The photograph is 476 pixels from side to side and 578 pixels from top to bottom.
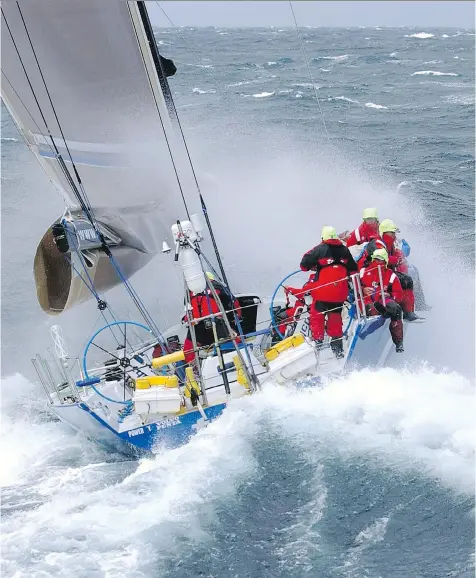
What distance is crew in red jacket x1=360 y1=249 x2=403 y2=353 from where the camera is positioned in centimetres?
735

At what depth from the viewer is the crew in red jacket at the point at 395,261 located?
7.78m

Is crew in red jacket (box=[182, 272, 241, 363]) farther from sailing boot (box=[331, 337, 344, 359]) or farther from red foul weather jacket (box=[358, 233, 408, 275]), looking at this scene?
red foul weather jacket (box=[358, 233, 408, 275])

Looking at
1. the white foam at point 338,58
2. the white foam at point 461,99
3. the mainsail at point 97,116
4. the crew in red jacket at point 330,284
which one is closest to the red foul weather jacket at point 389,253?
the crew in red jacket at point 330,284

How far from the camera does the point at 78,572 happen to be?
5480mm

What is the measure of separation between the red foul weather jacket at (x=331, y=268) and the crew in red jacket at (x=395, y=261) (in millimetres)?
733

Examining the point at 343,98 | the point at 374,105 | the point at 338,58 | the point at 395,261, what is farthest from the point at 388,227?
the point at 338,58

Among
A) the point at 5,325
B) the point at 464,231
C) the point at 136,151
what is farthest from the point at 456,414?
the point at 5,325

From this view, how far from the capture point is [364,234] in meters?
8.77

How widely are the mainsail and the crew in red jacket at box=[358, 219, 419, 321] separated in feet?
6.76

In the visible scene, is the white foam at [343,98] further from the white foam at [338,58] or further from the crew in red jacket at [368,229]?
the crew in red jacket at [368,229]

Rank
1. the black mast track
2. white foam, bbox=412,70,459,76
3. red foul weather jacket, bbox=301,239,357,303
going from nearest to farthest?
red foul weather jacket, bbox=301,239,357,303, the black mast track, white foam, bbox=412,70,459,76

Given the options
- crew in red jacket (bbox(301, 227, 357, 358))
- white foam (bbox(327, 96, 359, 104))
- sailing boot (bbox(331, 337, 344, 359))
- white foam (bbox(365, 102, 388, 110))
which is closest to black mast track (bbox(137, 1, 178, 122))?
crew in red jacket (bbox(301, 227, 357, 358))

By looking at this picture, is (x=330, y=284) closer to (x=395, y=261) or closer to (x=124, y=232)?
(x=395, y=261)

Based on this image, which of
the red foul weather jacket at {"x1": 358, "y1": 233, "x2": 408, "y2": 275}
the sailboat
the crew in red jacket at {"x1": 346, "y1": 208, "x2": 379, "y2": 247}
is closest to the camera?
the sailboat
